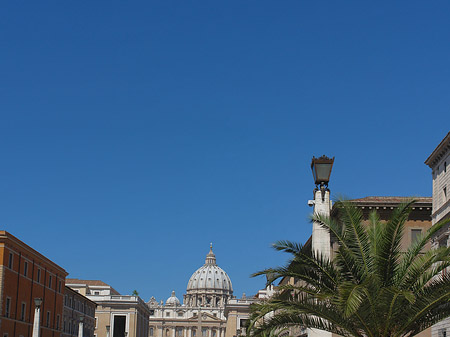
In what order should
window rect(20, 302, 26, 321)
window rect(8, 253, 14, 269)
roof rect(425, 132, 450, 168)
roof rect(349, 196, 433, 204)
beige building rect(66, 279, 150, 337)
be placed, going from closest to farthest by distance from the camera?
roof rect(425, 132, 450, 168) → roof rect(349, 196, 433, 204) → window rect(8, 253, 14, 269) → window rect(20, 302, 26, 321) → beige building rect(66, 279, 150, 337)

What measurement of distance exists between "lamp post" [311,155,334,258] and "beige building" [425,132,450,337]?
21.5 metres

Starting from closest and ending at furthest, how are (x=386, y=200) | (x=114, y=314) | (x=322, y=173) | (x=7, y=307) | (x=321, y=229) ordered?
(x=322, y=173) < (x=321, y=229) < (x=386, y=200) < (x=7, y=307) < (x=114, y=314)

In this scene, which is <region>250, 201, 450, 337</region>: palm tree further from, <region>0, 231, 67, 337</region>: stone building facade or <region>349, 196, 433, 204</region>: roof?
<region>0, 231, 67, 337</region>: stone building facade

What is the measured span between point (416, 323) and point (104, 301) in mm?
109971

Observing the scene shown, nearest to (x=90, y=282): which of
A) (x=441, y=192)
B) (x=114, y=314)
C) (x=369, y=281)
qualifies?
(x=114, y=314)

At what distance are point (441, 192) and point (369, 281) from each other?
2398 cm

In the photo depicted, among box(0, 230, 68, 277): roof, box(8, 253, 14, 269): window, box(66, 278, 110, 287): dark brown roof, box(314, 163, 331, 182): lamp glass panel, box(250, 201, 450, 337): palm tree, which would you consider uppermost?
box(66, 278, 110, 287): dark brown roof

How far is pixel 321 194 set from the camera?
59.4 ft

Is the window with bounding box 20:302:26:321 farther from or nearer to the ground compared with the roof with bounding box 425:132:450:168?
nearer to the ground

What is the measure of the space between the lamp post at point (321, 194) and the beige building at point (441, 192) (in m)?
21.5

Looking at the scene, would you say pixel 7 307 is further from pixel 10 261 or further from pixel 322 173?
pixel 322 173

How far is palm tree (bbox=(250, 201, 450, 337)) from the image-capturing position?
19.8 meters

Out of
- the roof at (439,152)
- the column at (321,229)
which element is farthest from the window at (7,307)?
the column at (321,229)

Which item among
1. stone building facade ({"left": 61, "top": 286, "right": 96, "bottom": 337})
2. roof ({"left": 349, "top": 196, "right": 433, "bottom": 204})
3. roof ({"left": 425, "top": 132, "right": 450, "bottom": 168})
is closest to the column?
roof ({"left": 425, "top": 132, "right": 450, "bottom": 168})
